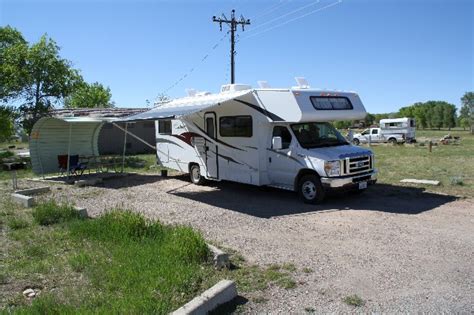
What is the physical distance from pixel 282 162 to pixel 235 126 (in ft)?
5.98

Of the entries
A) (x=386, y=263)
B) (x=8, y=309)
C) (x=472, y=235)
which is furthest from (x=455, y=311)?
(x=8, y=309)

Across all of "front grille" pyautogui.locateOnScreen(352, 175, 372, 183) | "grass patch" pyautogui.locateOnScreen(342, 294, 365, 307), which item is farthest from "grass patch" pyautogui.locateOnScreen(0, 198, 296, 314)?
"front grille" pyautogui.locateOnScreen(352, 175, 372, 183)

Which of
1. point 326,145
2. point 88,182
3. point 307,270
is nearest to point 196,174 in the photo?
point 88,182

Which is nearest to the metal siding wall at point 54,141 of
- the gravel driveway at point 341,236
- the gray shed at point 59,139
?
the gray shed at point 59,139

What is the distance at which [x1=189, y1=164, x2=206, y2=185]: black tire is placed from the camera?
44.4 ft

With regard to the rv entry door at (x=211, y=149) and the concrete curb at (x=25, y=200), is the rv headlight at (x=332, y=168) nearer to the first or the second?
the rv entry door at (x=211, y=149)

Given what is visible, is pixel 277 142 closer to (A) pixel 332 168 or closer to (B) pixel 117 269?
(A) pixel 332 168

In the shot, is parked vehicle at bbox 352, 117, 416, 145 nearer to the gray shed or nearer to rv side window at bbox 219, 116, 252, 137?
the gray shed

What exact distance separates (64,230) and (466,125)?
314 ft

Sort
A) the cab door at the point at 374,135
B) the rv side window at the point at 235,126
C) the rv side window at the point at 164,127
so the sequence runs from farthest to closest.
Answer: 1. the cab door at the point at 374,135
2. the rv side window at the point at 164,127
3. the rv side window at the point at 235,126

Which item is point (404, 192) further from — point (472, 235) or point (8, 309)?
point (8, 309)

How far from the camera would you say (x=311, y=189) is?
1005 centimetres

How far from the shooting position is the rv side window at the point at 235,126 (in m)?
11.3

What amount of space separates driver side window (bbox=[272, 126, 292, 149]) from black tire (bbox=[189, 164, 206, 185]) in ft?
11.5
